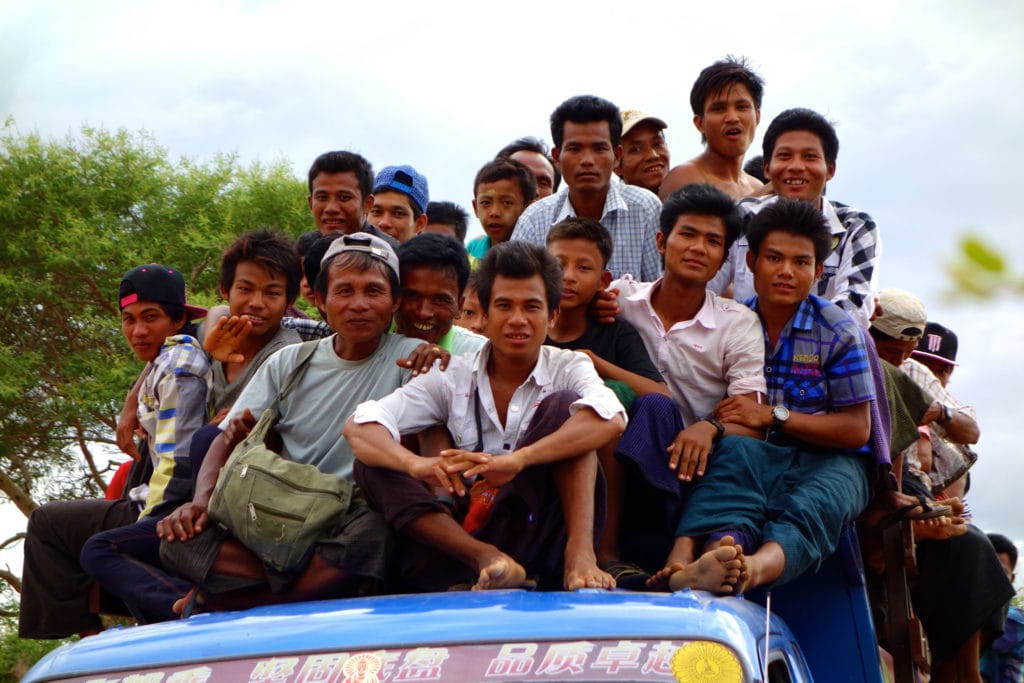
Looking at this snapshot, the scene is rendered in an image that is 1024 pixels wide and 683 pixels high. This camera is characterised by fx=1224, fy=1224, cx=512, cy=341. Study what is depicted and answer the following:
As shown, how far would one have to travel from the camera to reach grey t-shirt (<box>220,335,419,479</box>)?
13.7ft

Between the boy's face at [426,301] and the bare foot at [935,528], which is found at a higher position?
the boy's face at [426,301]

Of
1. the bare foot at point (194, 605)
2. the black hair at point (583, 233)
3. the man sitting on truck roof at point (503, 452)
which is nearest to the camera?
the man sitting on truck roof at point (503, 452)

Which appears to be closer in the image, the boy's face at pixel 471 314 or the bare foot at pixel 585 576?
the bare foot at pixel 585 576

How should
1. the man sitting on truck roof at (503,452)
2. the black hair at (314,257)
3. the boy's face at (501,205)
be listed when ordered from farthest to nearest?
the boy's face at (501,205) → the black hair at (314,257) → the man sitting on truck roof at (503,452)

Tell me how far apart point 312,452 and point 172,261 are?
1345 centimetres

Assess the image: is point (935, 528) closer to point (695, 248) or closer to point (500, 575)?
point (695, 248)

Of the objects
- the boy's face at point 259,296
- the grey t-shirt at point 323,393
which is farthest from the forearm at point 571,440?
A: the boy's face at point 259,296

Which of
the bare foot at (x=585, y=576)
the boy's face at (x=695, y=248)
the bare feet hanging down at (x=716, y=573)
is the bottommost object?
the bare foot at (x=585, y=576)

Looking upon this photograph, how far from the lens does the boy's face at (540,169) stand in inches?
315

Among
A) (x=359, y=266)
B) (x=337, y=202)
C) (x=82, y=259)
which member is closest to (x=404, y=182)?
(x=337, y=202)

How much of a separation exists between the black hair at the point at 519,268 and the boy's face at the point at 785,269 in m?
0.83

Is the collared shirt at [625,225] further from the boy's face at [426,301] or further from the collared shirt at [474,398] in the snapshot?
the collared shirt at [474,398]

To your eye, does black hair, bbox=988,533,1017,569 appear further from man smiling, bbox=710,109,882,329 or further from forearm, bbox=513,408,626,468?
forearm, bbox=513,408,626,468

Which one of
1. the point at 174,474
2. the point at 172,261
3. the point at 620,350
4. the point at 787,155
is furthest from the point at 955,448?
the point at 172,261
